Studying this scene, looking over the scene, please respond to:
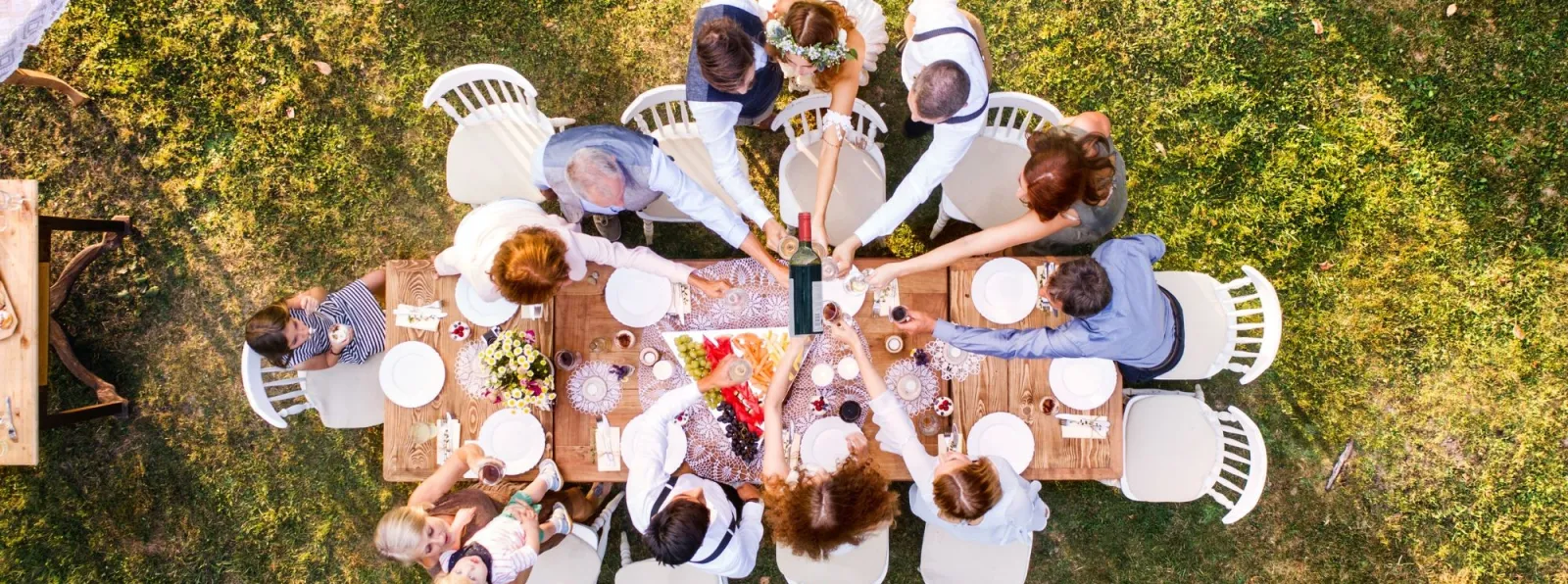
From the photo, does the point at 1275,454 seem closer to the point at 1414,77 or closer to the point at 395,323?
the point at 1414,77

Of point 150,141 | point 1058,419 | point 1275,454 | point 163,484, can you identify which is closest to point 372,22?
point 150,141

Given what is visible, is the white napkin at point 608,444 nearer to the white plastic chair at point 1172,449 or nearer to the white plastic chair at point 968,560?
the white plastic chair at point 968,560

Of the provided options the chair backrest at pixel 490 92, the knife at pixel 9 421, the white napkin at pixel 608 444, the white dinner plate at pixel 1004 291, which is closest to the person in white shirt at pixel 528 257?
the chair backrest at pixel 490 92

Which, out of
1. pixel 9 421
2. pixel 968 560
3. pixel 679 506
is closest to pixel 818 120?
pixel 679 506

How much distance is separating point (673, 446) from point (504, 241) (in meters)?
1.16

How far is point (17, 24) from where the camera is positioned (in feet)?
11.5

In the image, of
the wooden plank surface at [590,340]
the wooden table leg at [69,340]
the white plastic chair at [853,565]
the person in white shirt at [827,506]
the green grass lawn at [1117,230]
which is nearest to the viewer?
the person in white shirt at [827,506]

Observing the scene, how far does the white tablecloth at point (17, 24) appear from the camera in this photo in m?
3.48

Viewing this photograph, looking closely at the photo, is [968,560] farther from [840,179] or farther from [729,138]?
[729,138]

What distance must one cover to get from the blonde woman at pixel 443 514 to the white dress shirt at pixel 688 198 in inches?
51.7

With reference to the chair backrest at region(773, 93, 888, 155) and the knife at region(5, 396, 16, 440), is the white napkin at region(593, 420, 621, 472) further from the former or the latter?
the knife at region(5, 396, 16, 440)

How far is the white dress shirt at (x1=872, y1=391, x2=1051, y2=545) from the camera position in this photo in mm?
3178

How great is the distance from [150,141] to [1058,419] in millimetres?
5467

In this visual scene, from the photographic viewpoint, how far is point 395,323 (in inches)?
139
